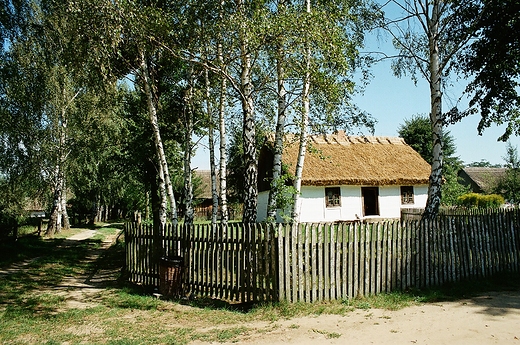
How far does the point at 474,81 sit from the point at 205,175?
48.4 metres

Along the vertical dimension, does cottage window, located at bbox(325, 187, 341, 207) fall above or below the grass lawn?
above

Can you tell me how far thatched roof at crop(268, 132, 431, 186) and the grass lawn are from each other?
17554 millimetres

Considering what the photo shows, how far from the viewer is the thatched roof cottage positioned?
26.5 meters

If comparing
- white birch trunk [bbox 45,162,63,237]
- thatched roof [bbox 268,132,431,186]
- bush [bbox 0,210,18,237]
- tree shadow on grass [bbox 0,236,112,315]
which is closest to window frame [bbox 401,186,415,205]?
thatched roof [bbox 268,132,431,186]

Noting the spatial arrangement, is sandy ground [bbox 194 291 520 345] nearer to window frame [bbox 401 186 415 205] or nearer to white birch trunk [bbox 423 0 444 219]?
white birch trunk [bbox 423 0 444 219]

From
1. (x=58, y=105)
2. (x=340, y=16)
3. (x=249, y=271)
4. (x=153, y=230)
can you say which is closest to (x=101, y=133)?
(x=58, y=105)

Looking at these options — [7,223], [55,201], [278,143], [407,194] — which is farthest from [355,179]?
[7,223]

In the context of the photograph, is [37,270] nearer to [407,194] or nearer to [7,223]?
[7,223]

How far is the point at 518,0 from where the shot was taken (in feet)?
36.7

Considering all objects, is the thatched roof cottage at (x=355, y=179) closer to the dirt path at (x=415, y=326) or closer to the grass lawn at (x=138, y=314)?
the grass lawn at (x=138, y=314)

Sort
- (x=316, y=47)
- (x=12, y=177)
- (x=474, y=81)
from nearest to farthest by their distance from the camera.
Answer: (x=316, y=47) → (x=474, y=81) → (x=12, y=177)

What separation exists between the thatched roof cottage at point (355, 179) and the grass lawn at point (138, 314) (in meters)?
17.0

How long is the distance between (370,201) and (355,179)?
556 cm

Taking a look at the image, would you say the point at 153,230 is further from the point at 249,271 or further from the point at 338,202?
the point at 338,202
